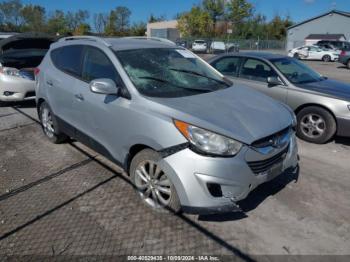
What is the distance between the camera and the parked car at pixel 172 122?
301cm

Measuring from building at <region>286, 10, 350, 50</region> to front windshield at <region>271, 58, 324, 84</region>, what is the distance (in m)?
43.9

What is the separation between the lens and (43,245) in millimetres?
2996

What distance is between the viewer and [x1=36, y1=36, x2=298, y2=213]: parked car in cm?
301

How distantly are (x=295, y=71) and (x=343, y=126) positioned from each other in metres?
1.53

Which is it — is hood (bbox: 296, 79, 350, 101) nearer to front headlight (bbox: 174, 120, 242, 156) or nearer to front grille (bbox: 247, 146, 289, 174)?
front grille (bbox: 247, 146, 289, 174)

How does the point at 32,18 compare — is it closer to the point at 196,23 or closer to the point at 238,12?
the point at 196,23

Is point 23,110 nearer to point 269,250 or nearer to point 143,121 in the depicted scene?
point 143,121

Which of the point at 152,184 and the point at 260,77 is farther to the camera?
the point at 260,77

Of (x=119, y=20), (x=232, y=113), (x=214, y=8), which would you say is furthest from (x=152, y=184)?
(x=119, y=20)

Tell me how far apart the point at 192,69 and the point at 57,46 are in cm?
227

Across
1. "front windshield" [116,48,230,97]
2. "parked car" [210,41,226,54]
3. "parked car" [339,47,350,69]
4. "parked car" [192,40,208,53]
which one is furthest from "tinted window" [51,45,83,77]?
"parked car" [210,41,226,54]

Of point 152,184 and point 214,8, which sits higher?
point 214,8

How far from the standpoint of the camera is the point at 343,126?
17.9 ft

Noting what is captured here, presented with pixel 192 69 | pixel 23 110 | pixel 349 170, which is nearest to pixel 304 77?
pixel 349 170
